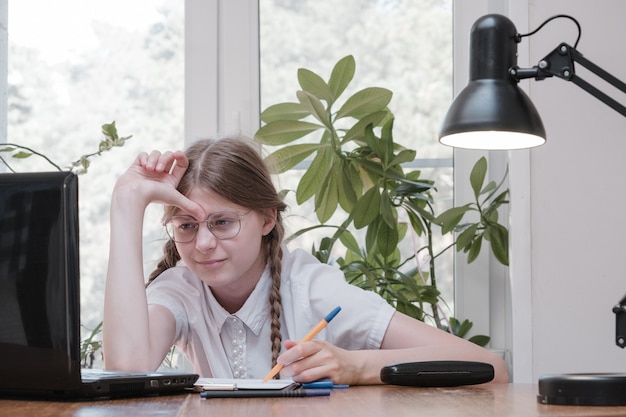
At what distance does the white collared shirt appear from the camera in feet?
5.90

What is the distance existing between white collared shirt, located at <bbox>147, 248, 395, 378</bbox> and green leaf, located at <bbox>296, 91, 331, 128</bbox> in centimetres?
48

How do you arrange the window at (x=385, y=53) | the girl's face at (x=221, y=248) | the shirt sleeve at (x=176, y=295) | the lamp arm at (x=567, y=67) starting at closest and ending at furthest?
1. the lamp arm at (x=567, y=67)
2. the girl's face at (x=221, y=248)
3. the shirt sleeve at (x=176, y=295)
4. the window at (x=385, y=53)

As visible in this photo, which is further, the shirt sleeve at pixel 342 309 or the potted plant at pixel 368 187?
the potted plant at pixel 368 187

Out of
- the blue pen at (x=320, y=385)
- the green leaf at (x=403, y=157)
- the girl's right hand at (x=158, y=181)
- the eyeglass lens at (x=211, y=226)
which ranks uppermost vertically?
the green leaf at (x=403, y=157)

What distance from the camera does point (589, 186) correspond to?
2166 mm

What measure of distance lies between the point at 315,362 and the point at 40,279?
1.57ft

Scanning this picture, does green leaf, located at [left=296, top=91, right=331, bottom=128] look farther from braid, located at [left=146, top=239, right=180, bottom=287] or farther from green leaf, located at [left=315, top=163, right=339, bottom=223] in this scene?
braid, located at [left=146, top=239, right=180, bottom=287]

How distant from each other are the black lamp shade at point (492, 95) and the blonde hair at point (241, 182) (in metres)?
0.49

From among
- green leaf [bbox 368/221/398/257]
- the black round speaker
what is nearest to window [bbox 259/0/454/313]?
green leaf [bbox 368/221/398/257]

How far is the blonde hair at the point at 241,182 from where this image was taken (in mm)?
1771

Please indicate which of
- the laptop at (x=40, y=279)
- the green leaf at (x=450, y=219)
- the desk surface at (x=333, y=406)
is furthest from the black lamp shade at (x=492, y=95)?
the green leaf at (x=450, y=219)

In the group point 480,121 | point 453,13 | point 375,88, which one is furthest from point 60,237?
point 453,13

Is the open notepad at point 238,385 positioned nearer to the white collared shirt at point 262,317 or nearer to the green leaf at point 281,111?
Result: the white collared shirt at point 262,317

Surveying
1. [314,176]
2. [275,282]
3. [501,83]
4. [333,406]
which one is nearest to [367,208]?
[314,176]
